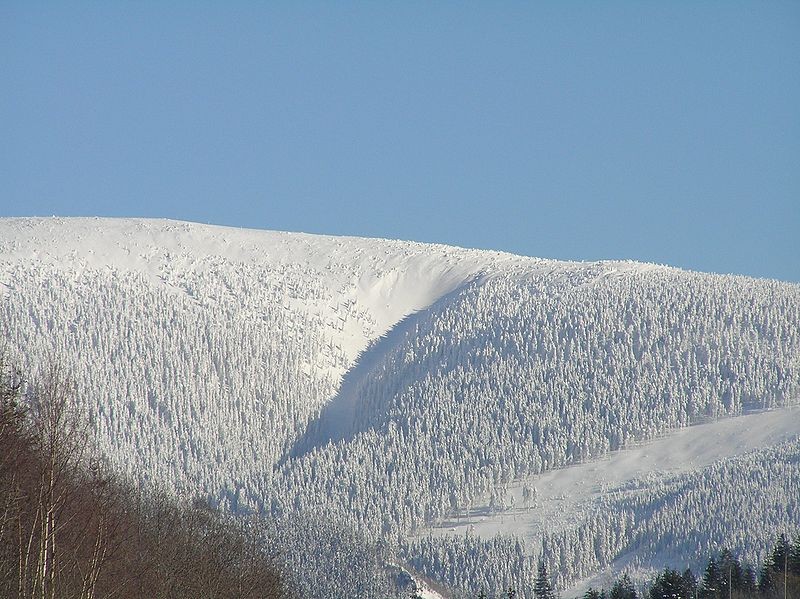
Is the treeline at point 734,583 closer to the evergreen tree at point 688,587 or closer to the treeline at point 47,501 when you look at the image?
the evergreen tree at point 688,587

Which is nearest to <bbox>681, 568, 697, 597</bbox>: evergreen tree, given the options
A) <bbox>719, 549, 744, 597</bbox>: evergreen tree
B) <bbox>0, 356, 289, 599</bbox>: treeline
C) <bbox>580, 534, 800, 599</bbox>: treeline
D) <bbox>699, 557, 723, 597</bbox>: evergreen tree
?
<bbox>580, 534, 800, 599</bbox>: treeline

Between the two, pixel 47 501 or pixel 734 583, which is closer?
pixel 47 501

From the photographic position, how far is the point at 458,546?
648 feet

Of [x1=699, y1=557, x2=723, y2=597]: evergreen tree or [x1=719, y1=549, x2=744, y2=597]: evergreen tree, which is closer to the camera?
[x1=719, y1=549, x2=744, y2=597]: evergreen tree

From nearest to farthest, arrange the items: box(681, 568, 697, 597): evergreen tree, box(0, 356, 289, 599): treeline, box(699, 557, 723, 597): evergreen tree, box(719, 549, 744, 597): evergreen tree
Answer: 1. box(0, 356, 289, 599): treeline
2. box(681, 568, 697, 597): evergreen tree
3. box(719, 549, 744, 597): evergreen tree
4. box(699, 557, 723, 597): evergreen tree

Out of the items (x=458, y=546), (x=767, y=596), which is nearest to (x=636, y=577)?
(x=458, y=546)

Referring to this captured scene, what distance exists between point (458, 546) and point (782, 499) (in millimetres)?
48495

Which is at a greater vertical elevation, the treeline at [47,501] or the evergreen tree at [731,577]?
the evergreen tree at [731,577]

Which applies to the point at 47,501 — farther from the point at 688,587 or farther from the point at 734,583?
the point at 688,587

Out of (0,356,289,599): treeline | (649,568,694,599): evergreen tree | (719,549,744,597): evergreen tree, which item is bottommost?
(0,356,289,599): treeline

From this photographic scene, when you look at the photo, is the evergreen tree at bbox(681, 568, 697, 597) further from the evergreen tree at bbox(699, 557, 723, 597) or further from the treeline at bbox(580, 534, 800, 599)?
the evergreen tree at bbox(699, 557, 723, 597)

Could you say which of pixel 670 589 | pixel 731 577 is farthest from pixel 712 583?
pixel 670 589

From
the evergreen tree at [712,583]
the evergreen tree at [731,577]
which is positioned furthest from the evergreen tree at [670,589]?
the evergreen tree at [731,577]

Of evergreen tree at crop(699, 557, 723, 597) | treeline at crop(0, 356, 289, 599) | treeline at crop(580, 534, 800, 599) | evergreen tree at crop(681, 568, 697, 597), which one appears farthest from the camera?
evergreen tree at crop(699, 557, 723, 597)
